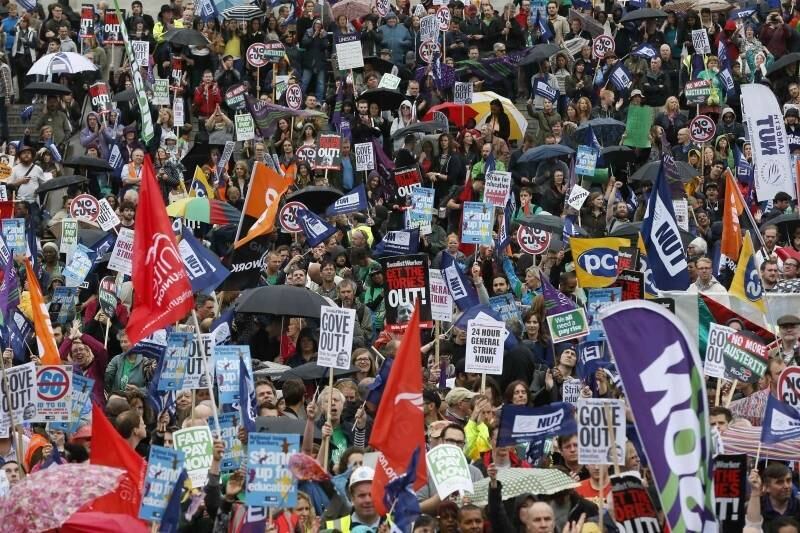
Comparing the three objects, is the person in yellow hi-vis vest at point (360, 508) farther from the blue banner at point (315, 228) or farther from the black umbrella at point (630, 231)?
the black umbrella at point (630, 231)

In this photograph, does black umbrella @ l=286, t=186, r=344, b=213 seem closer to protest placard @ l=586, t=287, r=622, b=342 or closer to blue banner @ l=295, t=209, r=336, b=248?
blue banner @ l=295, t=209, r=336, b=248

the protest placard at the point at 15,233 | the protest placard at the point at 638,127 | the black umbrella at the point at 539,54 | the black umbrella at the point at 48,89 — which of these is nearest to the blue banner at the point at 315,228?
the protest placard at the point at 15,233

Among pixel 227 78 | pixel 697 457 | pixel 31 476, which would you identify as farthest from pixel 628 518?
pixel 227 78

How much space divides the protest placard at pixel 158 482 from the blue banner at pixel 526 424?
2197 mm

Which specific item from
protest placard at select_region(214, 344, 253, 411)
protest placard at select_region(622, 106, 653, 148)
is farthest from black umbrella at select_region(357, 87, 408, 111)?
protest placard at select_region(214, 344, 253, 411)

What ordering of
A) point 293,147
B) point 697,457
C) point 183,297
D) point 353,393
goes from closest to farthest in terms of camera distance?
1. point 697,457
2. point 183,297
3. point 353,393
4. point 293,147

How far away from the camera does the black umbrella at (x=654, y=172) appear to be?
76.5 ft

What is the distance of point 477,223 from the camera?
67.1 ft

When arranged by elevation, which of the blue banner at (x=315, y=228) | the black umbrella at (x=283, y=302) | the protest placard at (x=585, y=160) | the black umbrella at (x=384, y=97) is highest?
the black umbrella at (x=384, y=97)

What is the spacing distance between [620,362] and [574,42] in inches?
761

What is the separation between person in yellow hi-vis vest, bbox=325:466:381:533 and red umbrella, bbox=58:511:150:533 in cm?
130

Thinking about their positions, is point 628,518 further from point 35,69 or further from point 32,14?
point 32,14

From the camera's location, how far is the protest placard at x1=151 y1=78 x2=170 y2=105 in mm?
27844

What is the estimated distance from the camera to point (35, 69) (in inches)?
1130
